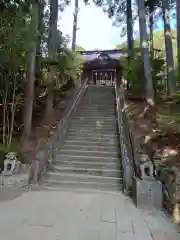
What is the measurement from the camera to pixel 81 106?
11727mm

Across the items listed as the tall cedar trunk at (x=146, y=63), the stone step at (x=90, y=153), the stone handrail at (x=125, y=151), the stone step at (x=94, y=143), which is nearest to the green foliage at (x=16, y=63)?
the stone step at (x=90, y=153)

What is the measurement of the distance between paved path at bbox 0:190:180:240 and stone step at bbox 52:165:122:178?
3.83ft

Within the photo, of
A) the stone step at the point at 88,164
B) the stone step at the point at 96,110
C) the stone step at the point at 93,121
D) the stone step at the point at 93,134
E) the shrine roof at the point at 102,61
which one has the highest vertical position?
the shrine roof at the point at 102,61

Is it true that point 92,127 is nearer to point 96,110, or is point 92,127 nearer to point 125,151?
point 96,110

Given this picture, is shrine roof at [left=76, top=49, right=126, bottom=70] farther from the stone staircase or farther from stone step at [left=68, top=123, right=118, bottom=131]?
stone step at [left=68, top=123, right=118, bottom=131]

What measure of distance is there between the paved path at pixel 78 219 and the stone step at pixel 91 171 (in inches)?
45.9

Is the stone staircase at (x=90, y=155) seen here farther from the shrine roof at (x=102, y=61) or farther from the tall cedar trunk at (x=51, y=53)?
the shrine roof at (x=102, y=61)

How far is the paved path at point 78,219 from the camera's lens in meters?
3.35

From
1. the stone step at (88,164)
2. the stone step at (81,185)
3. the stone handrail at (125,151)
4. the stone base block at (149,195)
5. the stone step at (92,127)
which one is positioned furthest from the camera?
the stone step at (92,127)

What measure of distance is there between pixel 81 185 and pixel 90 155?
5.17 ft

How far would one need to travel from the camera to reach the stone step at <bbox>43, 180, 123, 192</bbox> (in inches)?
222

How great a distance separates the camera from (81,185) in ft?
18.9

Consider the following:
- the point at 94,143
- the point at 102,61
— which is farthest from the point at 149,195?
the point at 102,61

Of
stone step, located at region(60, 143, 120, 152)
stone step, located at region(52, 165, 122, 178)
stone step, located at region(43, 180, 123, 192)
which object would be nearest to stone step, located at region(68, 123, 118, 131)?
stone step, located at region(60, 143, 120, 152)
